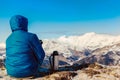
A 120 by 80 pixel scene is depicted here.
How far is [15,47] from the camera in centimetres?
1398

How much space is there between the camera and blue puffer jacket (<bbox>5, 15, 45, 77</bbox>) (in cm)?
1362

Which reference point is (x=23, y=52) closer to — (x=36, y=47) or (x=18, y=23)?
(x=36, y=47)

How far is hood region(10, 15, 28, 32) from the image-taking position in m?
13.6

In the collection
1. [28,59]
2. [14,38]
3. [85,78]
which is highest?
[14,38]

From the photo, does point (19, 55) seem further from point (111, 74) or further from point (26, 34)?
point (111, 74)

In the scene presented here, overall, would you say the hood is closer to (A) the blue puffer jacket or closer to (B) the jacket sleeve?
(A) the blue puffer jacket

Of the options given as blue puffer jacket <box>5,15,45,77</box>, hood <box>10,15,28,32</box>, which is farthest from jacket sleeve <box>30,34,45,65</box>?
hood <box>10,15,28,32</box>

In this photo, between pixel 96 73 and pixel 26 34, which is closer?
pixel 26 34

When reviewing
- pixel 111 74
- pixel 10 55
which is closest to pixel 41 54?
pixel 10 55

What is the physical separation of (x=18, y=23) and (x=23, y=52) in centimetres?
144

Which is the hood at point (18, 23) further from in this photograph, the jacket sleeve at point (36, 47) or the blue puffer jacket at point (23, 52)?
the jacket sleeve at point (36, 47)

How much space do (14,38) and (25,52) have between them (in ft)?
3.27

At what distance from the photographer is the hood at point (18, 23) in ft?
44.6

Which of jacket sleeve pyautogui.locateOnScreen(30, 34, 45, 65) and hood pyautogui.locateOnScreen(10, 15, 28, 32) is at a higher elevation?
hood pyautogui.locateOnScreen(10, 15, 28, 32)
